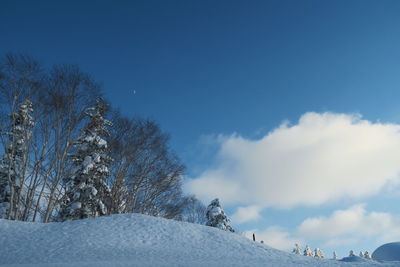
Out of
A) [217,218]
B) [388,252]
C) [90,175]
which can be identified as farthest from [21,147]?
[388,252]

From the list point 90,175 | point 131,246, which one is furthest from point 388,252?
point 90,175

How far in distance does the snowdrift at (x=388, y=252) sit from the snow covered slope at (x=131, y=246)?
1115cm

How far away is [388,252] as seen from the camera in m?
17.6

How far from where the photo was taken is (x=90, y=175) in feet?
62.2

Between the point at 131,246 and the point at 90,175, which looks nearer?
the point at 131,246

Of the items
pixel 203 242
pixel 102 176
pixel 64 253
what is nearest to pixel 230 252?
pixel 203 242

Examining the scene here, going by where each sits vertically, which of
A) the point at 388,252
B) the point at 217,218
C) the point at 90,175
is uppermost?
the point at 90,175

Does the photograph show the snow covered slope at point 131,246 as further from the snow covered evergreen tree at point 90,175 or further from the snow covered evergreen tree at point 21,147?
the snow covered evergreen tree at point 90,175

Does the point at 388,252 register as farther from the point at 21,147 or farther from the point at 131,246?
the point at 21,147

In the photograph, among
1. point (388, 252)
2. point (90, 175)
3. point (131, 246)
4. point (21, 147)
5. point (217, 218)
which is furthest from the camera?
point (217, 218)

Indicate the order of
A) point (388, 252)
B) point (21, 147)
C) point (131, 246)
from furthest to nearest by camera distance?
point (388, 252) → point (21, 147) → point (131, 246)

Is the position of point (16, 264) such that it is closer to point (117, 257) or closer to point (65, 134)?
point (117, 257)

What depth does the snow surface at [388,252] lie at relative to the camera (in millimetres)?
17138

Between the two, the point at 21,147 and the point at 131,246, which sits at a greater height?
the point at 21,147
